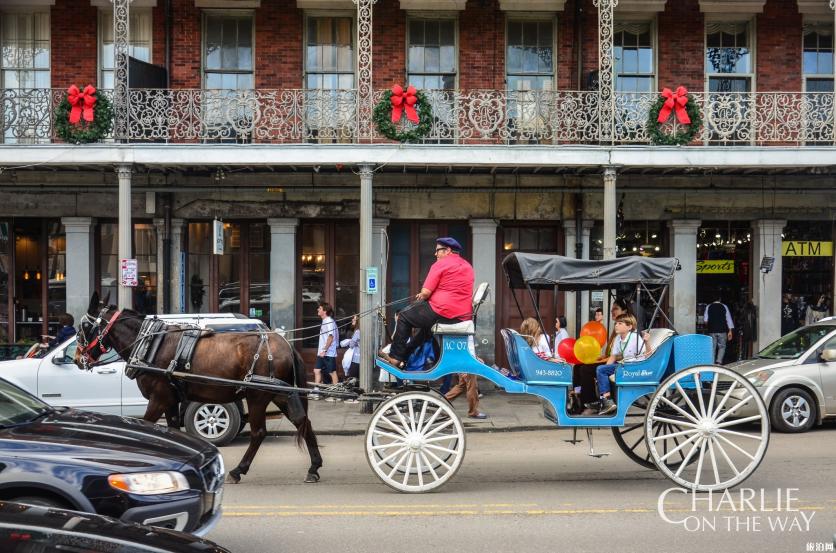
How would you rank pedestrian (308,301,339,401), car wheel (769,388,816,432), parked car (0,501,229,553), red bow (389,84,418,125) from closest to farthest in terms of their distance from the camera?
parked car (0,501,229,553) < car wheel (769,388,816,432) < red bow (389,84,418,125) < pedestrian (308,301,339,401)

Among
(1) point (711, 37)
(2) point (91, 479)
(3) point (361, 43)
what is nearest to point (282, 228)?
(3) point (361, 43)

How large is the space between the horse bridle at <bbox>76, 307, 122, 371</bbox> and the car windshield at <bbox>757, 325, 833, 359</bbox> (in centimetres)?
1003

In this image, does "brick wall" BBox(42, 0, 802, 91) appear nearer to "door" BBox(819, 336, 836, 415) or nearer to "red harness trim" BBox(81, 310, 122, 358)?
"door" BBox(819, 336, 836, 415)

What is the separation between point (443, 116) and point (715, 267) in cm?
689

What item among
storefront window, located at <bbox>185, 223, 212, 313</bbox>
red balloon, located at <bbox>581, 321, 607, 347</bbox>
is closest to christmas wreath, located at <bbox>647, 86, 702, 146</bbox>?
red balloon, located at <bbox>581, 321, 607, 347</bbox>

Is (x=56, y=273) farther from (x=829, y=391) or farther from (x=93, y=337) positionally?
(x=829, y=391)

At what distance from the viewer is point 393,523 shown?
24.3ft

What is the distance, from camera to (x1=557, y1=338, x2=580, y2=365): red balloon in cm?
919

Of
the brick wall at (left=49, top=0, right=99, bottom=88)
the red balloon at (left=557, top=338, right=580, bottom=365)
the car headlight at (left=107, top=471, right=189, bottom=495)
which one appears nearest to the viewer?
the car headlight at (left=107, top=471, right=189, bottom=495)

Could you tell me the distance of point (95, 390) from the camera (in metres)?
11.8

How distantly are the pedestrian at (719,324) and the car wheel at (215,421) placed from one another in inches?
414

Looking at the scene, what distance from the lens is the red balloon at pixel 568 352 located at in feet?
30.1

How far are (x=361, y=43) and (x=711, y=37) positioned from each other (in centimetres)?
785

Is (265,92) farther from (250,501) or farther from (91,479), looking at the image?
(91,479)
